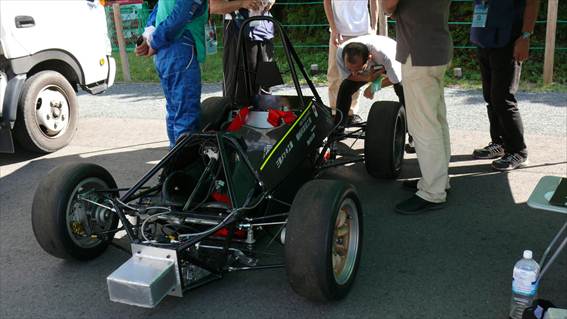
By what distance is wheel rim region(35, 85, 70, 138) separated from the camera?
6.07m

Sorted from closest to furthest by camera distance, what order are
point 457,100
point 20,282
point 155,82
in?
point 20,282 → point 457,100 → point 155,82

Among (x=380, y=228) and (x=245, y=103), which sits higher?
(x=245, y=103)

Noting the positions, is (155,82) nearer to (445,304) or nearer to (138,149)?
(138,149)

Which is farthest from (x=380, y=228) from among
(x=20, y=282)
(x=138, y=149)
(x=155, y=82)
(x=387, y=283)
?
(x=155, y=82)

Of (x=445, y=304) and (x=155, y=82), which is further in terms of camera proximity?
(x=155, y=82)

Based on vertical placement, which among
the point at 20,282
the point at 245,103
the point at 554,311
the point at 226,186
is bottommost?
the point at 20,282

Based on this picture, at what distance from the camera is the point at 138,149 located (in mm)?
6258

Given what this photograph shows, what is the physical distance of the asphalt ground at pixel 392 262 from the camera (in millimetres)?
3125

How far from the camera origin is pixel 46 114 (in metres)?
6.14

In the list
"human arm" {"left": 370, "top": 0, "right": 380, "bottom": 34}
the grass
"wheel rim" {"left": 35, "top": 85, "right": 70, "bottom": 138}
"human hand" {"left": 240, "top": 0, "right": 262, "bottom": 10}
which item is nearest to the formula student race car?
"human hand" {"left": 240, "top": 0, "right": 262, "bottom": 10}

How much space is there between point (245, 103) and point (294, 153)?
854 mm

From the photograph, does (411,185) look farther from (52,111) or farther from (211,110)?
(52,111)

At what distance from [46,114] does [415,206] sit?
4.10 m

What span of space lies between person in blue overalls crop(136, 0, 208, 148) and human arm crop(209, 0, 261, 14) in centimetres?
80
